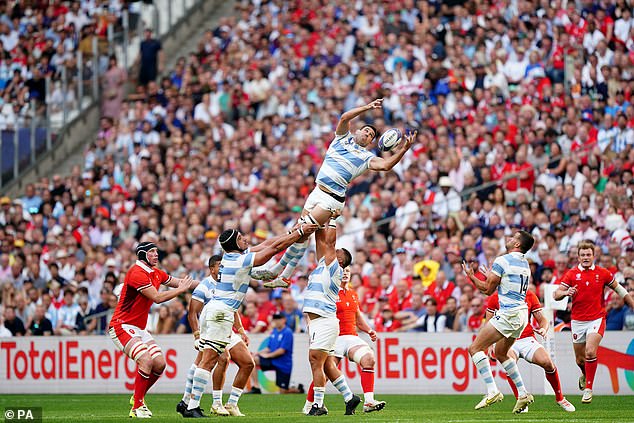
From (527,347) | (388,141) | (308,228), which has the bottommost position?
(527,347)

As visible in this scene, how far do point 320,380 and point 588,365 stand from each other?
15.7 ft

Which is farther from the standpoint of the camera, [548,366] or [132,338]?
Result: [548,366]

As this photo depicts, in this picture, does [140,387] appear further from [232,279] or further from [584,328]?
[584,328]

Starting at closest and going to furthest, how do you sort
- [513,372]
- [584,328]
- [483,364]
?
[483,364] < [513,372] < [584,328]

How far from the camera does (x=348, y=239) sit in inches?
1037

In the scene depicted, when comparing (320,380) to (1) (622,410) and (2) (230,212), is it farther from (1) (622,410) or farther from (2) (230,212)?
(2) (230,212)

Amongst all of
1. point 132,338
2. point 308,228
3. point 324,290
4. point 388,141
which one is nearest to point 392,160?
point 388,141

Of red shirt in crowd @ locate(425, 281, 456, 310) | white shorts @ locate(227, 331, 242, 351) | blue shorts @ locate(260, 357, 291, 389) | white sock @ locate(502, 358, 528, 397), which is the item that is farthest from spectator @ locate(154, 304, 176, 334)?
white sock @ locate(502, 358, 528, 397)

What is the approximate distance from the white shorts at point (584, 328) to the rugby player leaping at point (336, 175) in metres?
4.71

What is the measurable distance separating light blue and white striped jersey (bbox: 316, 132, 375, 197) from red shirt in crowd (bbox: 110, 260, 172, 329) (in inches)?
101

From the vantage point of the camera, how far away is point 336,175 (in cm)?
1622

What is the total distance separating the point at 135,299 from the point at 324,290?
2.61m

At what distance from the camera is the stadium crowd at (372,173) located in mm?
24016

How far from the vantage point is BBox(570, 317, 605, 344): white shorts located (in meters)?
18.7
